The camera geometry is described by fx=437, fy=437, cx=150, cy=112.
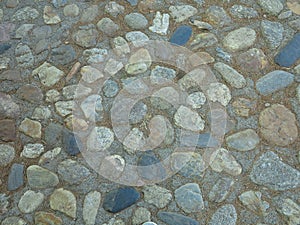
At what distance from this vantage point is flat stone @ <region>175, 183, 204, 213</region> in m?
1.76

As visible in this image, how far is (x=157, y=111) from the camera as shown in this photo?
6.48ft

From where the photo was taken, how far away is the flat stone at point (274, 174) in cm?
178

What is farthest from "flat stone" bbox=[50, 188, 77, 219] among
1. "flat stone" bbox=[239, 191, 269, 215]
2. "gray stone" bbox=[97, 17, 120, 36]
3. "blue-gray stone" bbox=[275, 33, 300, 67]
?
"blue-gray stone" bbox=[275, 33, 300, 67]

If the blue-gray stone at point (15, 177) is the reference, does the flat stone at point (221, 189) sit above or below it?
above

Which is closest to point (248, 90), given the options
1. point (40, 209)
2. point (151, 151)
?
point (151, 151)

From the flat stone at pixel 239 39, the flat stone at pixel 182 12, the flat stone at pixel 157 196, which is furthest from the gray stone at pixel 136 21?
the flat stone at pixel 157 196

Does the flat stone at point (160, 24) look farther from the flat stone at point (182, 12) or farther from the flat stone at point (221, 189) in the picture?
the flat stone at point (221, 189)

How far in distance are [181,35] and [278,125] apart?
2.19ft

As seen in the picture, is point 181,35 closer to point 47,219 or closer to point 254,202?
point 254,202

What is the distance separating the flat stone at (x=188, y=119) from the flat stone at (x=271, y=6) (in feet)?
2.42

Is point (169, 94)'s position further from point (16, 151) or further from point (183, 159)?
point (16, 151)

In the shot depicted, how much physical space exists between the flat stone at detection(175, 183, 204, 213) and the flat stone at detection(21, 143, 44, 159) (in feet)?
2.04

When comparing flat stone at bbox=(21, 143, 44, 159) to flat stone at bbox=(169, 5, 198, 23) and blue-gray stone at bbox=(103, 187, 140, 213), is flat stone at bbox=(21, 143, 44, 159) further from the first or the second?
flat stone at bbox=(169, 5, 198, 23)

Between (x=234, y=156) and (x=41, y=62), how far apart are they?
1.05 metres
